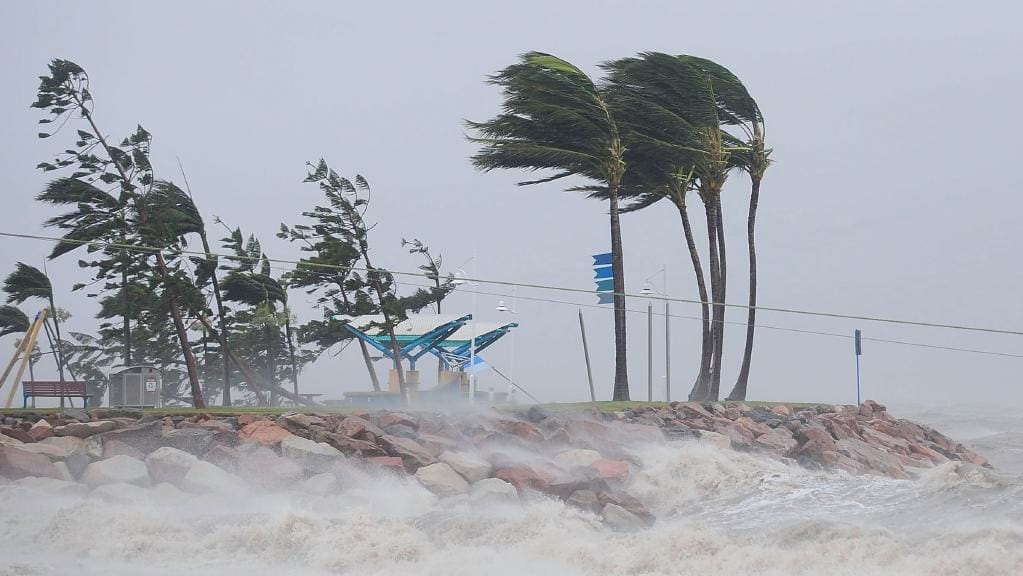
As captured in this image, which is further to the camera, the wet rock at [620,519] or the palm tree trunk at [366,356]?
the palm tree trunk at [366,356]

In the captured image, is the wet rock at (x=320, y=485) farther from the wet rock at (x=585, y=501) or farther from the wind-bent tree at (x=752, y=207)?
the wind-bent tree at (x=752, y=207)

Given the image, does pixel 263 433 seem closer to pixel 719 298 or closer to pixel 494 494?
pixel 494 494

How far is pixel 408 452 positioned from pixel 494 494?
7.66 feet

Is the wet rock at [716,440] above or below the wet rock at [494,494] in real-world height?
above

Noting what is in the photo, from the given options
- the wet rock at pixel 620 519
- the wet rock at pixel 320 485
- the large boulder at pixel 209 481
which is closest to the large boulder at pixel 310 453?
the wet rock at pixel 320 485

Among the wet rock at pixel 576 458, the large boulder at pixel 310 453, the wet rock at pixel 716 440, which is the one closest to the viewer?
the large boulder at pixel 310 453

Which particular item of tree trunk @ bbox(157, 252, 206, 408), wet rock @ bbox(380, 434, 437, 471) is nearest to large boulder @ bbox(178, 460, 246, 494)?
wet rock @ bbox(380, 434, 437, 471)

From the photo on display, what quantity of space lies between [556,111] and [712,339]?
7.87 m

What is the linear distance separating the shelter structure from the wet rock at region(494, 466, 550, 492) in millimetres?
15480

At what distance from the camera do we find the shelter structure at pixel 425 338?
118 feet

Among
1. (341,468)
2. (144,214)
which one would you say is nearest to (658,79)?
(144,214)

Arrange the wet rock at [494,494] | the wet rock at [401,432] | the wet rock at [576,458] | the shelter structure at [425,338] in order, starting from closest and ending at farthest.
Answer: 1. the wet rock at [494,494]
2. the wet rock at [576,458]
3. the wet rock at [401,432]
4. the shelter structure at [425,338]

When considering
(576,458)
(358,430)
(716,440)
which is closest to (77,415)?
(358,430)

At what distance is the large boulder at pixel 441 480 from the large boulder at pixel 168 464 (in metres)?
3.67
